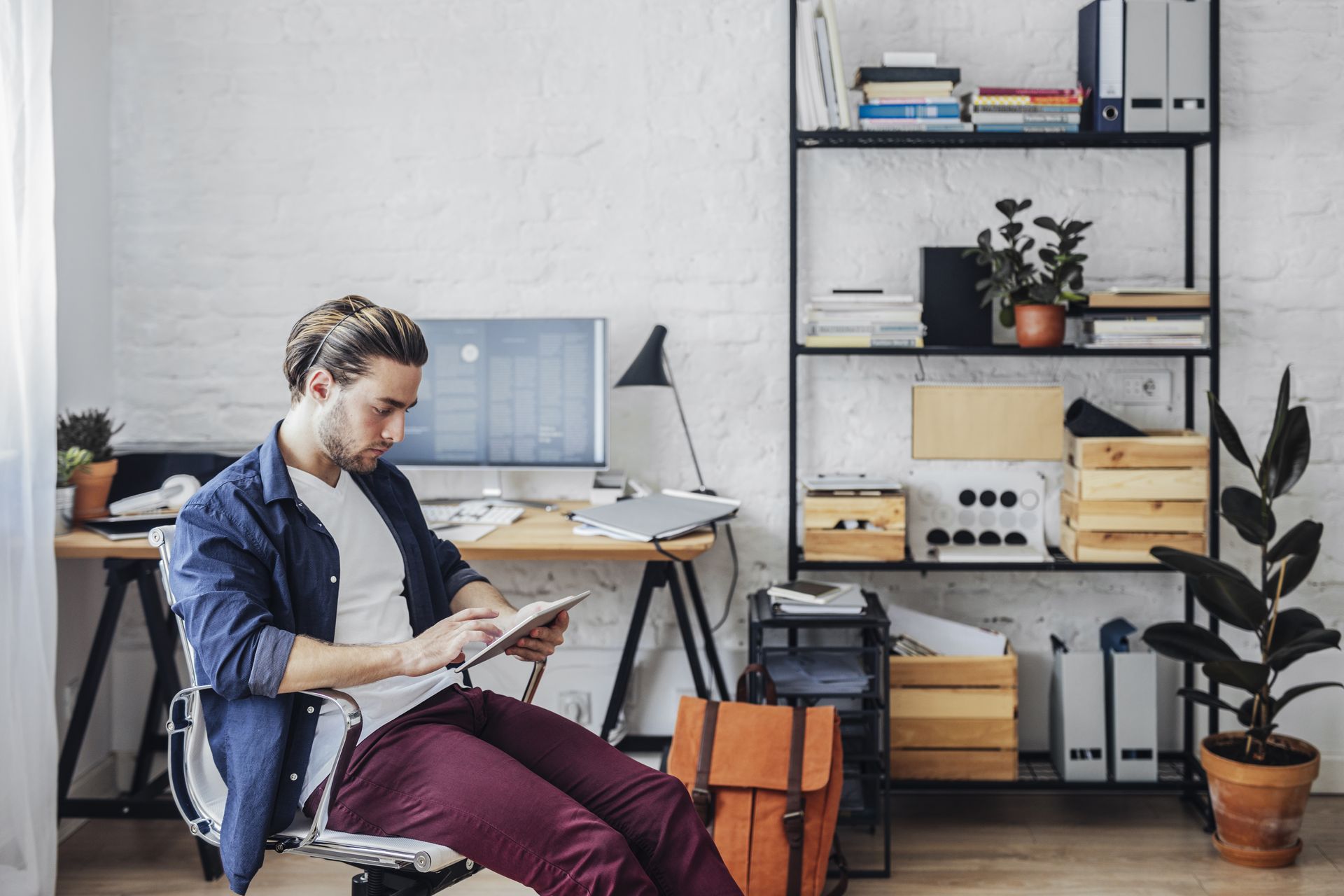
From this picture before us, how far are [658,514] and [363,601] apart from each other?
40.0 inches

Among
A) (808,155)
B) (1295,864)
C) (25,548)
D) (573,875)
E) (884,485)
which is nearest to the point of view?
(573,875)

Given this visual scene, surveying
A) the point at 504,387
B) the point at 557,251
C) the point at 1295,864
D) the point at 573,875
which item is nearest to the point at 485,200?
the point at 557,251

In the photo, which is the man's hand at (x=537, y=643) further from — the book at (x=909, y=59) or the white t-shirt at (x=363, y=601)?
the book at (x=909, y=59)

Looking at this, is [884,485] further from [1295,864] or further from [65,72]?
[65,72]

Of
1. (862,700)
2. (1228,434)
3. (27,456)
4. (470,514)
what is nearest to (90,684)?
(27,456)

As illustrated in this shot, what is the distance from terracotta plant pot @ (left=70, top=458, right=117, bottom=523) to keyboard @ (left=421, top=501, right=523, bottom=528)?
2.48ft

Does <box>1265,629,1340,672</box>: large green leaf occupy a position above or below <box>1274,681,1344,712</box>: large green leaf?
above

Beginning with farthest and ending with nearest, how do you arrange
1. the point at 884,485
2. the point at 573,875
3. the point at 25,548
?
the point at 884,485, the point at 25,548, the point at 573,875

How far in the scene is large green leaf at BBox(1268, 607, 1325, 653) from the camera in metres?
2.49

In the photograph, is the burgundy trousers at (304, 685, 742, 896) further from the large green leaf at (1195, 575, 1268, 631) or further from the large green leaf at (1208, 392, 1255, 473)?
the large green leaf at (1208, 392, 1255, 473)

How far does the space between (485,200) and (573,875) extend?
1965mm

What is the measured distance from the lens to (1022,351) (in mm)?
2666

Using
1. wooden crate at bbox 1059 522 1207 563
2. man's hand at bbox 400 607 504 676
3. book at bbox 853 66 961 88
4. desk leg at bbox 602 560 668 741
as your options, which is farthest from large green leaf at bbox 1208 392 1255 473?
man's hand at bbox 400 607 504 676

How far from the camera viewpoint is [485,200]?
2947 millimetres
